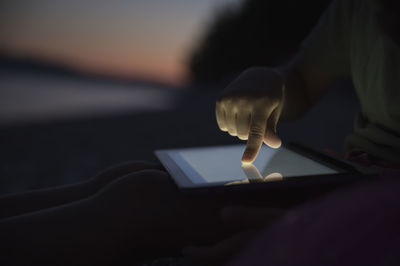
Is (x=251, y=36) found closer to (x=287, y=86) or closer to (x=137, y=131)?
(x=137, y=131)

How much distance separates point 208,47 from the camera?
492 inches

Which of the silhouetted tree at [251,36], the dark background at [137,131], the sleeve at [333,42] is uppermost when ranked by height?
the silhouetted tree at [251,36]

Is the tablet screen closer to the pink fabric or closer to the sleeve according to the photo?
the pink fabric

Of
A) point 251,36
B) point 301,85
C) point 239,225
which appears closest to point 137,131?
point 301,85

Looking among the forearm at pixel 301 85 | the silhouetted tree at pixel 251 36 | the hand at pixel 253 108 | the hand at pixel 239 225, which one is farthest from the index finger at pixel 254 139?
the silhouetted tree at pixel 251 36

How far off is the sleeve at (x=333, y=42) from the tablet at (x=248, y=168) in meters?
0.48

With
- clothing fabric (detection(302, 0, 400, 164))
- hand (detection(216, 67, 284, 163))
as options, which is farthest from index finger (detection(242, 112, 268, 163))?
clothing fabric (detection(302, 0, 400, 164))

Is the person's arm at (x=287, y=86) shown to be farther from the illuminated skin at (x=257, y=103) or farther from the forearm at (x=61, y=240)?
the forearm at (x=61, y=240)

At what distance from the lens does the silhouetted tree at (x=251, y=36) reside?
8.64 m

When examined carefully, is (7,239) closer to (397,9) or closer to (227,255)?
(227,255)

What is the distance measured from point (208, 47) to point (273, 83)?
11.9 meters

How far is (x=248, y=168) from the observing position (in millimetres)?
812

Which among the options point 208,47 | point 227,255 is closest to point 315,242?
point 227,255

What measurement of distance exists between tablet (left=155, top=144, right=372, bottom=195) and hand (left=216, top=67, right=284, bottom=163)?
0.19 ft
